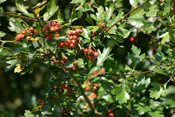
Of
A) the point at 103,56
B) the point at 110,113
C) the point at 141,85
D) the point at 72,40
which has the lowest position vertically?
the point at 110,113

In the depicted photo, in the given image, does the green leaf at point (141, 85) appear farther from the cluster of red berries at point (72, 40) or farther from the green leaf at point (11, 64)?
the green leaf at point (11, 64)

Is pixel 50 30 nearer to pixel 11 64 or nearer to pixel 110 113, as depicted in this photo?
pixel 11 64

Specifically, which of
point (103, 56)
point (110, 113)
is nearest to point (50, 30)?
point (103, 56)

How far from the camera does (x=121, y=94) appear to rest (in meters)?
1.50

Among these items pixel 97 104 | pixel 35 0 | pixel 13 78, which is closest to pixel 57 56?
pixel 97 104

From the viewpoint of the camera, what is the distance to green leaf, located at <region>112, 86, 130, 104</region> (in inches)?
58.8

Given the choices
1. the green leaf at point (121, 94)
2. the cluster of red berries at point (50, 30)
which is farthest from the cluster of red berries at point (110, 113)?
the cluster of red berries at point (50, 30)

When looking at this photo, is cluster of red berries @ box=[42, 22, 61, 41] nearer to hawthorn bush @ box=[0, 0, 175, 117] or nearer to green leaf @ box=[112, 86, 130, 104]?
hawthorn bush @ box=[0, 0, 175, 117]

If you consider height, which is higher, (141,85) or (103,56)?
(103,56)

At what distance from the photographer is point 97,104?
5.87ft

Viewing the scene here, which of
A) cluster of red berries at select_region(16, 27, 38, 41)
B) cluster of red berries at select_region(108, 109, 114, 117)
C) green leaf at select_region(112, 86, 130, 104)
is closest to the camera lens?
cluster of red berries at select_region(16, 27, 38, 41)

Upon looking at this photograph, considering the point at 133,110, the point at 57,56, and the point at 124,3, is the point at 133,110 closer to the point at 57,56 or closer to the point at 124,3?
the point at 57,56

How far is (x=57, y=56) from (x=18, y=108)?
6.09ft

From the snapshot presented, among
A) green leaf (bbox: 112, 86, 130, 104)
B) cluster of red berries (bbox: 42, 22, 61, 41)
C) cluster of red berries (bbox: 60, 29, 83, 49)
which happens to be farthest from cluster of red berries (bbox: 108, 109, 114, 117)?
cluster of red berries (bbox: 42, 22, 61, 41)
